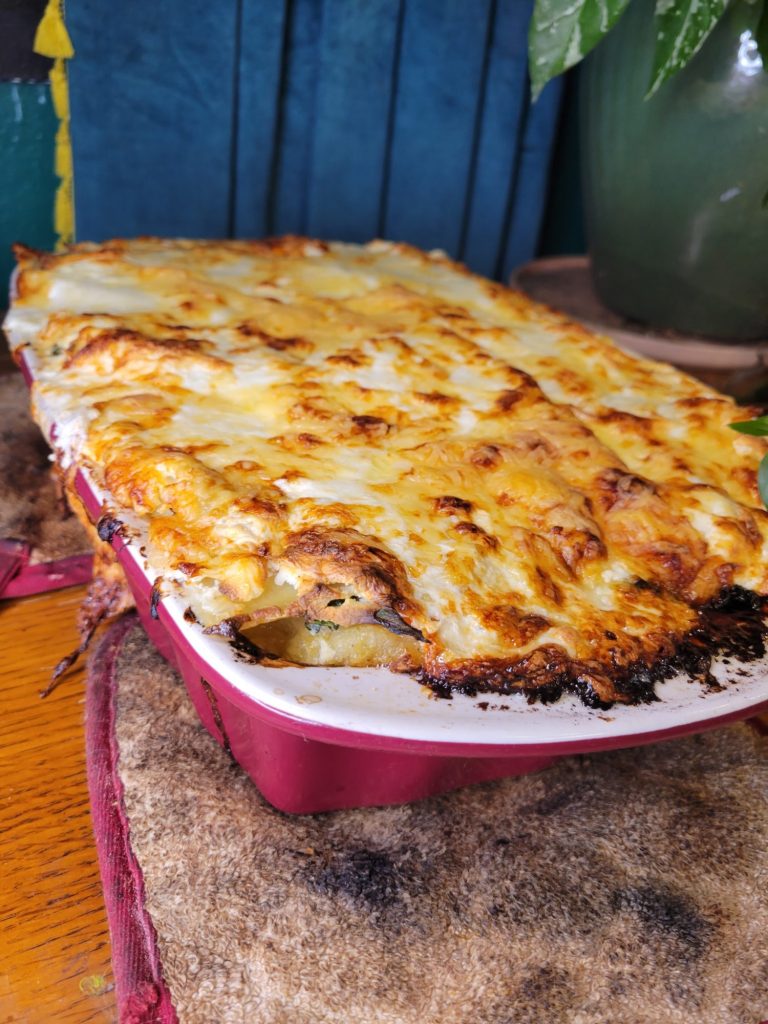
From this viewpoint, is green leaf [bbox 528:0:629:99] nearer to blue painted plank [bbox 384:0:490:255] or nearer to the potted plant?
the potted plant

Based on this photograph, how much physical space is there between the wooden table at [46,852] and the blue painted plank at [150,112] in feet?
3.28

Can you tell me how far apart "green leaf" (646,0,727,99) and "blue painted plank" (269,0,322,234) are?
827 millimetres

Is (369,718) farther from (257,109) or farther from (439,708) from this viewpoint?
(257,109)

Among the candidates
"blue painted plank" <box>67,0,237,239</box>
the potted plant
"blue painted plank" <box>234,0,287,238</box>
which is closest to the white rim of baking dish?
the potted plant

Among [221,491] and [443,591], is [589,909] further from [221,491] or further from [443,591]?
[221,491]

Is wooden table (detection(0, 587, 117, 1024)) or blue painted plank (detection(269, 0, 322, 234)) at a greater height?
blue painted plank (detection(269, 0, 322, 234))

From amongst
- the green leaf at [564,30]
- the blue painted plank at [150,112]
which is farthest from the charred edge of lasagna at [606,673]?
the blue painted plank at [150,112]

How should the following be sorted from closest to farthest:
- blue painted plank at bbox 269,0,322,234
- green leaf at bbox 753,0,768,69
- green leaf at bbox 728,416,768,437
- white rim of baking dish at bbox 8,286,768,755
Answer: white rim of baking dish at bbox 8,286,768,755 < green leaf at bbox 728,416,768,437 < green leaf at bbox 753,0,768,69 < blue painted plank at bbox 269,0,322,234

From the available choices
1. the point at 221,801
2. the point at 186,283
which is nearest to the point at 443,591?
the point at 221,801

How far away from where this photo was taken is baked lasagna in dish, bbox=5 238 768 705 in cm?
75

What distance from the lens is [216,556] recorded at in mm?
767

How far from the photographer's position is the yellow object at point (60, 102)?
159 centimetres

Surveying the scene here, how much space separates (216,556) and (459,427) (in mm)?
384

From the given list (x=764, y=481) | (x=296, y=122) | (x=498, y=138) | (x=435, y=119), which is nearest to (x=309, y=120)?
(x=296, y=122)
